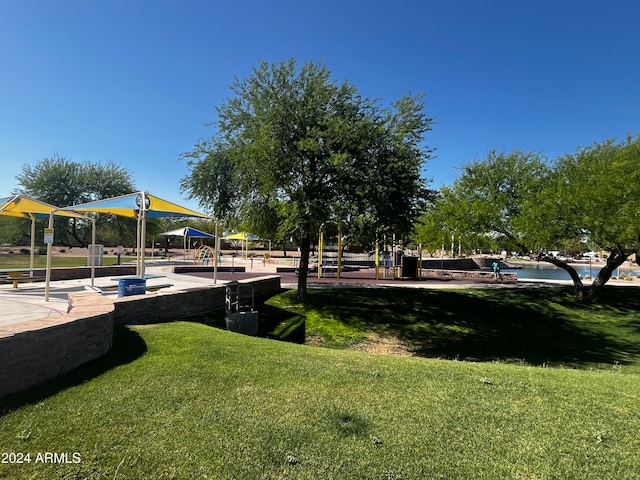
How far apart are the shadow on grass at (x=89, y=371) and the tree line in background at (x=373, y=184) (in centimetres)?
695

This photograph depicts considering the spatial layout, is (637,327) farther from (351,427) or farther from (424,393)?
(351,427)

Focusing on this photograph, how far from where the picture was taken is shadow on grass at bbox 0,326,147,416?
3992 millimetres

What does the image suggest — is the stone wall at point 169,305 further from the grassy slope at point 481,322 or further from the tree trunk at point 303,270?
the tree trunk at point 303,270

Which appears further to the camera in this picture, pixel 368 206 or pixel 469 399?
pixel 368 206

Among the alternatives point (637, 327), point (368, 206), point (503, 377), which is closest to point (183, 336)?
point (503, 377)

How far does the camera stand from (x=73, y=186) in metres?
40.0

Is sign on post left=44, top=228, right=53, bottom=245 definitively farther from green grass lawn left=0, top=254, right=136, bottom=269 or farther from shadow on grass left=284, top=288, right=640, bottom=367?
green grass lawn left=0, top=254, right=136, bottom=269

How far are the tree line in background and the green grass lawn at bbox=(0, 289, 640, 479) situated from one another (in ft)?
24.2

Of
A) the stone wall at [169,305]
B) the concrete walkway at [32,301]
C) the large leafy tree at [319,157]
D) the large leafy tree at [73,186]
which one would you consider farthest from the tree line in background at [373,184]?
the large leafy tree at [73,186]

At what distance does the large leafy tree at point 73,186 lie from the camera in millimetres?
38750

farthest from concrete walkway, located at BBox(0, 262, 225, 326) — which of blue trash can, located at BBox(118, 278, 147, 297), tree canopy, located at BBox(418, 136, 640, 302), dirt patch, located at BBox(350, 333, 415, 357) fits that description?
tree canopy, located at BBox(418, 136, 640, 302)

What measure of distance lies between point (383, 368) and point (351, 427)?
6.60 feet

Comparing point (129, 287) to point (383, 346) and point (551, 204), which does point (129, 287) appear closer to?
point (383, 346)

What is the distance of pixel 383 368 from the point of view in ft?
18.6
